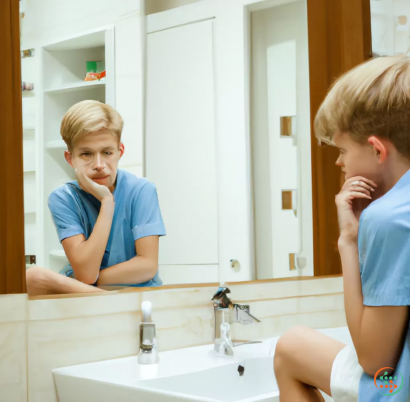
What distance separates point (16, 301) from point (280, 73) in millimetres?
992

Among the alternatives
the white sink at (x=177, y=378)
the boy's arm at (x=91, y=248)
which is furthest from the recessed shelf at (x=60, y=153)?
the white sink at (x=177, y=378)

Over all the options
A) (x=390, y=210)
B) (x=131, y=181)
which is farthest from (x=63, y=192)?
(x=390, y=210)

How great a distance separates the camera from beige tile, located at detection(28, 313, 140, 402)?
3.98 ft

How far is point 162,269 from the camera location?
143 cm

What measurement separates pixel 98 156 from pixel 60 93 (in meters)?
0.16

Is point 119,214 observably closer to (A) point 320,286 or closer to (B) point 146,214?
(B) point 146,214

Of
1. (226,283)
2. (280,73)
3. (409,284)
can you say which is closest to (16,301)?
(226,283)

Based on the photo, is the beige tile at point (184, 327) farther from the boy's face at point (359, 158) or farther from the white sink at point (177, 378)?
the boy's face at point (359, 158)

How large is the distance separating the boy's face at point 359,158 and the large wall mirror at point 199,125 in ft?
1.71

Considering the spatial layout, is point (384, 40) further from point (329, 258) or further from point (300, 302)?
point (300, 302)

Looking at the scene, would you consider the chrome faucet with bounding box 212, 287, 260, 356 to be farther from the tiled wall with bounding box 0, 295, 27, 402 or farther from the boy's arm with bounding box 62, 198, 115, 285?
the tiled wall with bounding box 0, 295, 27, 402

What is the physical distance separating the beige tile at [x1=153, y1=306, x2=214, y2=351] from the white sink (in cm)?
3

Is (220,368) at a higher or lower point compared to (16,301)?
lower

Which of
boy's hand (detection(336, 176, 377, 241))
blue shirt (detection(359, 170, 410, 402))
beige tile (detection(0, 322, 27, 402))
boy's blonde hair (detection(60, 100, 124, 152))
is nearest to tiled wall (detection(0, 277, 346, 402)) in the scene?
beige tile (detection(0, 322, 27, 402))
